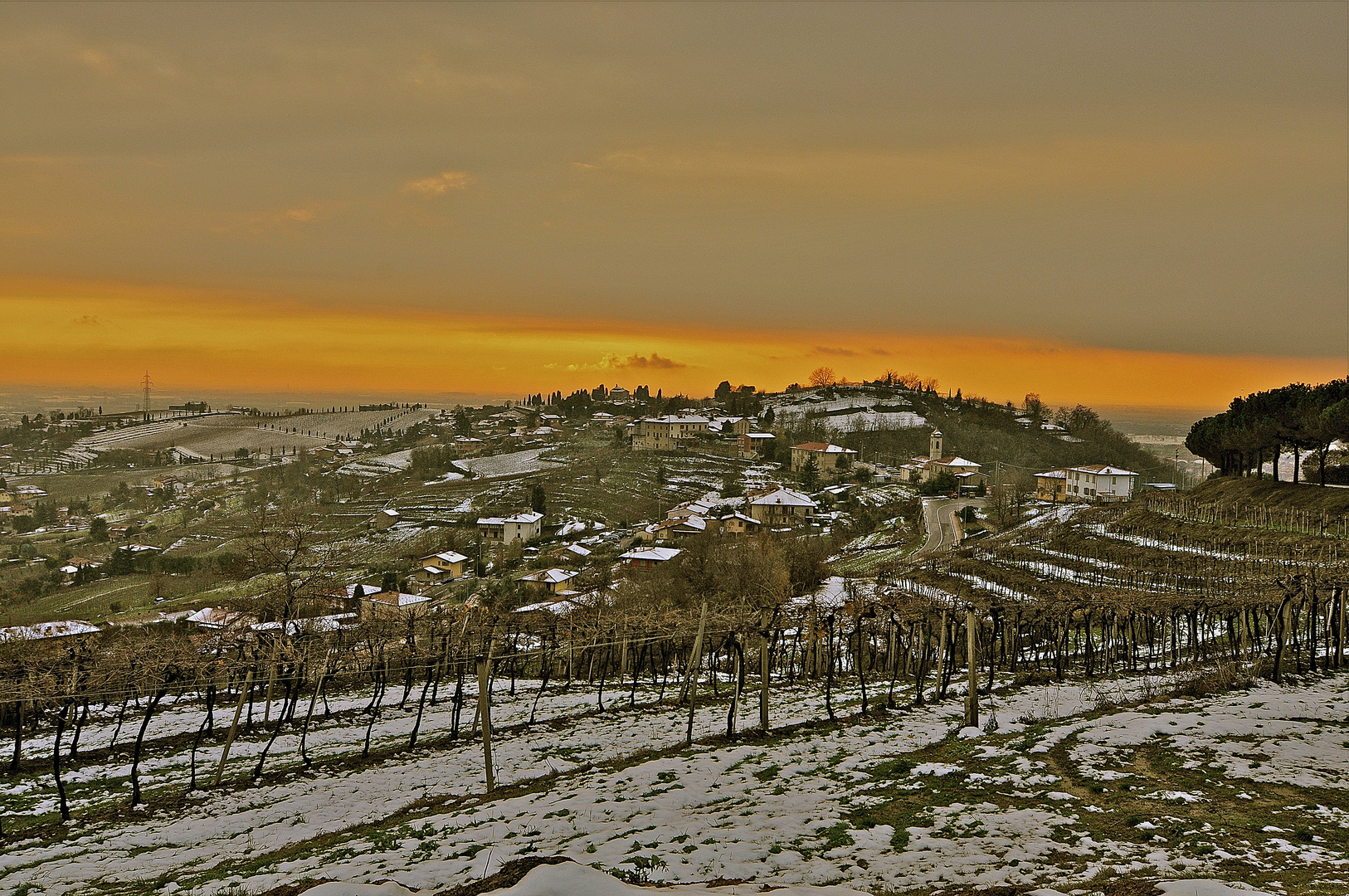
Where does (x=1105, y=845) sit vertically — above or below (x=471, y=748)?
above

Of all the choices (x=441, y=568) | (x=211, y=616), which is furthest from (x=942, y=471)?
(x=211, y=616)

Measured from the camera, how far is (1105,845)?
7195 millimetres

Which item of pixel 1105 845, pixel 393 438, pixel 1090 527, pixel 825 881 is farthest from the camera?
pixel 393 438

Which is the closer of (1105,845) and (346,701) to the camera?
(1105,845)

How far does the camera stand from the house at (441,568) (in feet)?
199

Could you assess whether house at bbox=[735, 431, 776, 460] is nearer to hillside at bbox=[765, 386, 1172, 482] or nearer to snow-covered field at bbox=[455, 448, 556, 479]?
hillside at bbox=[765, 386, 1172, 482]

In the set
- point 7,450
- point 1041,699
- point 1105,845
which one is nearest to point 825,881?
point 1105,845

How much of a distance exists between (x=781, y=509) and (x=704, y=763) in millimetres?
62296

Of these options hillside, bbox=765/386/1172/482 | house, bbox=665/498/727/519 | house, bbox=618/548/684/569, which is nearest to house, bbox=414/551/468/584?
house, bbox=618/548/684/569

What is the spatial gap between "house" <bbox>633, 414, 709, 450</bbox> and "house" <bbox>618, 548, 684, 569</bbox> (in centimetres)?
5672

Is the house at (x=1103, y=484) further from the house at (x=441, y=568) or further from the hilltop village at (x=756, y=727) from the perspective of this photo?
the house at (x=441, y=568)

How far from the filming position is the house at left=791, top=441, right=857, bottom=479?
9888cm

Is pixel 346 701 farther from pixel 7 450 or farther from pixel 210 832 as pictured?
pixel 7 450

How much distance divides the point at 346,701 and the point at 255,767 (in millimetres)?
5713
